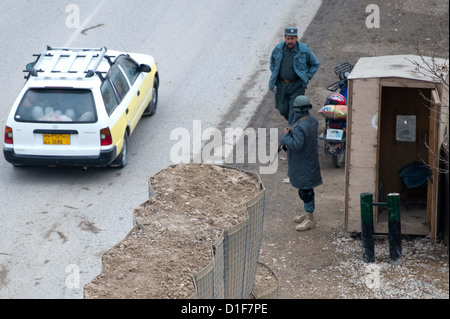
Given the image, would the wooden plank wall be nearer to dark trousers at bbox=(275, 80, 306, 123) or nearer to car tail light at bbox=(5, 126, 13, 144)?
dark trousers at bbox=(275, 80, 306, 123)

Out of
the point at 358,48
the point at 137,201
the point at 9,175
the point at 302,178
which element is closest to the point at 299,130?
the point at 302,178

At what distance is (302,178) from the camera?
1026 centimetres

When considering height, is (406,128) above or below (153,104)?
below

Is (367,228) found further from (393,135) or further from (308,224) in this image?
(393,135)

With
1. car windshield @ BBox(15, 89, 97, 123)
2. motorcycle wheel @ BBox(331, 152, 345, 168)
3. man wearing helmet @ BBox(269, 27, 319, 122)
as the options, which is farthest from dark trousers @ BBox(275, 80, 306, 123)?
car windshield @ BBox(15, 89, 97, 123)

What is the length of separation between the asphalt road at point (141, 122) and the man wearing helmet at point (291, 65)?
5.59ft

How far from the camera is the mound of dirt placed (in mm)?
6309

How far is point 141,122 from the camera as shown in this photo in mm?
14508

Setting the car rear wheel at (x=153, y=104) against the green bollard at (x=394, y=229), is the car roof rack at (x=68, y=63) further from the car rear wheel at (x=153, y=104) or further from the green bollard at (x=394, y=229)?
the green bollard at (x=394, y=229)

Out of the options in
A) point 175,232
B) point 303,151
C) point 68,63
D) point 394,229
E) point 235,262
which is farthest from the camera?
point 68,63

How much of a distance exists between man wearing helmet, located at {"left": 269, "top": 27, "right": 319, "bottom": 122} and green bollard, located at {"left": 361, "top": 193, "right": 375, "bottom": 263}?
3332mm

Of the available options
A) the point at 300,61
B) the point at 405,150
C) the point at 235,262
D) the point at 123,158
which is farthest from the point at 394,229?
the point at 123,158

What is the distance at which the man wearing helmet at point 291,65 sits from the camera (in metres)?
12.4

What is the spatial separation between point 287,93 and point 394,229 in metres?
4.08
